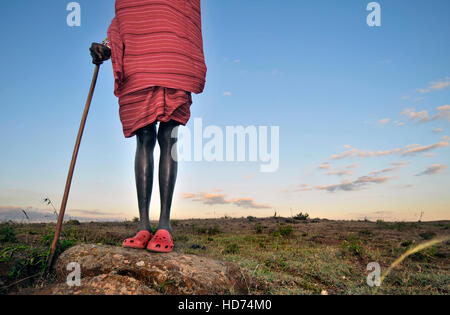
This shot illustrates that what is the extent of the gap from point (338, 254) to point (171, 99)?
11.8ft

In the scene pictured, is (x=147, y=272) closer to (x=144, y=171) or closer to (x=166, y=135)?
(x=144, y=171)

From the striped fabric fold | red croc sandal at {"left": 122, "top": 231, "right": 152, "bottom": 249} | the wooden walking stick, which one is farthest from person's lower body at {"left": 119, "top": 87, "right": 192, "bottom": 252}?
the wooden walking stick

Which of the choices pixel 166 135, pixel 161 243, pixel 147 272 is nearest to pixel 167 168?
pixel 166 135

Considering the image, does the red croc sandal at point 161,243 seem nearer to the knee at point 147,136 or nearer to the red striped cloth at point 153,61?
the knee at point 147,136

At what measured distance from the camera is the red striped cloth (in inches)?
129

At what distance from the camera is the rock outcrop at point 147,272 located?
2.22 metres

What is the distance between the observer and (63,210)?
9.93 ft

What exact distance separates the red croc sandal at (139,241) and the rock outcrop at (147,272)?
145 mm

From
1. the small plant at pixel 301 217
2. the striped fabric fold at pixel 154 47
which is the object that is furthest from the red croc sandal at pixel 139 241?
the small plant at pixel 301 217

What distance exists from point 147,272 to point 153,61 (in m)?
2.20

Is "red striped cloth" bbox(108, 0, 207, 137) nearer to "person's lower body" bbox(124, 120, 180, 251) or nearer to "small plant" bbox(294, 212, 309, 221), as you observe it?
"person's lower body" bbox(124, 120, 180, 251)

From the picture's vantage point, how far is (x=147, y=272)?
8.32ft
